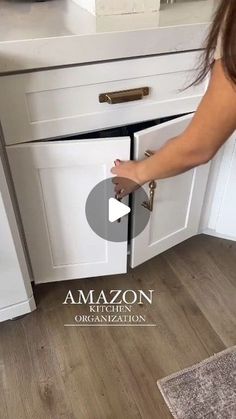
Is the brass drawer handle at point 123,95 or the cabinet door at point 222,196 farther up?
the brass drawer handle at point 123,95

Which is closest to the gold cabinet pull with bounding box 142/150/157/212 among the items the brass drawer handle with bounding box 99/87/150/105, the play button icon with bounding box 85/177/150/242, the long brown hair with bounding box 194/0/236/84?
the play button icon with bounding box 85/177/150/242

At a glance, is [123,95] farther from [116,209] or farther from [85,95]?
[116,209]

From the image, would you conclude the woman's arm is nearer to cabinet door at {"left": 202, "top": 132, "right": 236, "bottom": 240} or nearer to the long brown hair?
the long brown hair

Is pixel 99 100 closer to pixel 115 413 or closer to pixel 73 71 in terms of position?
pixel 73 71

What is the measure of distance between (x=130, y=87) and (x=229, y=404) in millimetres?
831

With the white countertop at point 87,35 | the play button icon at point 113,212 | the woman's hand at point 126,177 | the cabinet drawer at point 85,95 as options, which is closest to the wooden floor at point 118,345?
the play button icon at point 113,212

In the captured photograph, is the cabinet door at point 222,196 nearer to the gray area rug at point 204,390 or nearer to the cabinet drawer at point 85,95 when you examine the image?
the cabinet drawer at point 85,95

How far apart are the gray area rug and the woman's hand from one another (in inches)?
20.7

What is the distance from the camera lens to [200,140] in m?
0.66

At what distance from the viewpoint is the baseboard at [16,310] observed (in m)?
1.04

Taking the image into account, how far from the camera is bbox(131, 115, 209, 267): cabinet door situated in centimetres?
91

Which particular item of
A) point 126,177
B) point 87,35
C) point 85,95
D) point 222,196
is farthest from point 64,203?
point 222,196

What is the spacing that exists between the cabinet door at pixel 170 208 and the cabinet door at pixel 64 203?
0.07 meters

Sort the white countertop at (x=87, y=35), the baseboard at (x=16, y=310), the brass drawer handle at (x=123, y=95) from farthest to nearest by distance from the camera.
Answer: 1. the baseboard at (x=16, y=310)
2. the brass drawer handle at (x=123, y=95)
3. the white countertop at (x=87, y=35)
